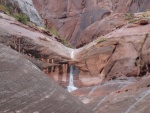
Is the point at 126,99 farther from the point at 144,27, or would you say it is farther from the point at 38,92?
the point at 144,27

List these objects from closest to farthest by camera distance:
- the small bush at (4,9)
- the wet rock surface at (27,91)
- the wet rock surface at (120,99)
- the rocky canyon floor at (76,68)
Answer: the wet rock surface at (27,91)
the rocky canyon floor at (76,68)
the wet rock surface at (120,99)
the small bush at (4,9)

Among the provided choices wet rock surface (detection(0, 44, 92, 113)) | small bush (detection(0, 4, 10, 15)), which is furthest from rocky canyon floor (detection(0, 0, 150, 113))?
small bush (detection(0, 4, 10, 15))

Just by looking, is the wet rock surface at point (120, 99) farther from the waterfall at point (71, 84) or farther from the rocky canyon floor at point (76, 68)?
the waterfall at point (71, 84)

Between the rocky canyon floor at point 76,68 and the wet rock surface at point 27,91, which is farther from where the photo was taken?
the rocky canyon floor at point 76,68

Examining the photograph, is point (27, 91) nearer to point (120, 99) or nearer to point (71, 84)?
point (120, 99)

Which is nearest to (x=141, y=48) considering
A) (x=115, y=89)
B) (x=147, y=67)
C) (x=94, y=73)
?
(x=147, y=67)

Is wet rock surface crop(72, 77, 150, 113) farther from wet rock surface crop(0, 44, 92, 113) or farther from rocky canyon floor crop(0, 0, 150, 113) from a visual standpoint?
wet rock surface crop(0, 44, 92, 113)

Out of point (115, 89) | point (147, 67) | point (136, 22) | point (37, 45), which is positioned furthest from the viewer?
point (136, 22)

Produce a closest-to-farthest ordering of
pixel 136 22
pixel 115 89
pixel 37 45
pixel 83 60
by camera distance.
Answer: pixel 115 89
pixel 37 45
pixel 83 60
pixel 136 22

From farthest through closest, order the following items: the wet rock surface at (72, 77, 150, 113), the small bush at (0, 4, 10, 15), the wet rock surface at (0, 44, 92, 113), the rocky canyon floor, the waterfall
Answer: the small bush at (0, 4, 10, 15), the waterfall, the wet rock surface at (72, 77, 150, 113), the rocky canyon floor, the wet rock surface at (0, 44, 92, 113)

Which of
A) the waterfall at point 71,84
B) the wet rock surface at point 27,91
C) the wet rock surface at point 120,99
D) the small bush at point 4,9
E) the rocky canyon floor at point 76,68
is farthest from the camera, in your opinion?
the small bush at point 4,9

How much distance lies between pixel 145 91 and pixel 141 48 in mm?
5202

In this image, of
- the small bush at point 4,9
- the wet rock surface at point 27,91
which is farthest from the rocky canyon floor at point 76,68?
the small bush at point 4,9

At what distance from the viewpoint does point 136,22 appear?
1769 cm
